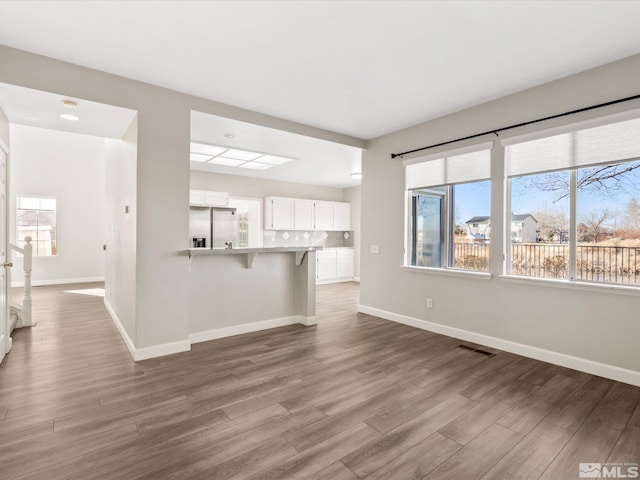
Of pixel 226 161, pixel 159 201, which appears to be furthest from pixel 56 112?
pixel 226 161

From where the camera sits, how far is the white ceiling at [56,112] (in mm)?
2947

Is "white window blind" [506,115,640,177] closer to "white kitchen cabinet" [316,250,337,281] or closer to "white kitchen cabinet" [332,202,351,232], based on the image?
"white kitchen cabinet" [316,250,337,281]

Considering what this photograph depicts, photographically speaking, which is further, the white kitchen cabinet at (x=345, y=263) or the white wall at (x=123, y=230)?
the white kitchen cabinet at (x=345, y=263)

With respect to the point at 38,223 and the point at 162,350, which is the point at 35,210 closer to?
the point at 38,223

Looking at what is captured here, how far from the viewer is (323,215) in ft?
29.4

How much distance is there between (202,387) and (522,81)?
4.13m

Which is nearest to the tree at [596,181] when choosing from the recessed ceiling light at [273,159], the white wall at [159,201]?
the white wall at [159,201]

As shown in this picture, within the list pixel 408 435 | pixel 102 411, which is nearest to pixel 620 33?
pixel 408 435

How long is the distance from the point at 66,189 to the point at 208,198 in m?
3.98

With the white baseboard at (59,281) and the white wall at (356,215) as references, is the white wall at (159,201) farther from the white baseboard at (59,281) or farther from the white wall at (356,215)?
the white baseboard at (59,281)

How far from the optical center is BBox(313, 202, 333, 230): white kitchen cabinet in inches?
348

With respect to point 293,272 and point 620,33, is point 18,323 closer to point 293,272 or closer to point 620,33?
point 293,272

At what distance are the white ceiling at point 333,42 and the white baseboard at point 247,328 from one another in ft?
8.98

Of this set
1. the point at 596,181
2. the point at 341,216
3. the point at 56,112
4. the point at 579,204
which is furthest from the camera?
the point at 341,216
